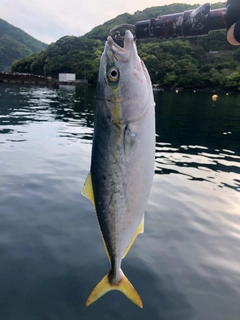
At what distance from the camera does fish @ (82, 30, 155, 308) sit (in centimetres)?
242

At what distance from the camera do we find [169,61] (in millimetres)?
130875

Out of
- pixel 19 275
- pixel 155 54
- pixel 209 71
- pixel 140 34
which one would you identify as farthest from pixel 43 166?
pixel 155 54

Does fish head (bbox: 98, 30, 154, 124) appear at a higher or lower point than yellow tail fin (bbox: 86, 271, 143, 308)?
higher

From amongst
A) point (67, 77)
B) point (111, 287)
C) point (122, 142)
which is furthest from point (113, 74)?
point (67, 77)

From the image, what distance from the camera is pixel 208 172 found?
14.3 meters

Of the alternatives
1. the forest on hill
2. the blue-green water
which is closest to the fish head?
the blue-green water

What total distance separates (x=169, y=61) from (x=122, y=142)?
138280mm

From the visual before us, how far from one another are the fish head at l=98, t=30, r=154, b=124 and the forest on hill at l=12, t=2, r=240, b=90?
367 ft

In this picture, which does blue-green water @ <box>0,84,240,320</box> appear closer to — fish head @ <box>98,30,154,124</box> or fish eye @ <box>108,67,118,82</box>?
fish head @ <box>98,30,154,124</box>

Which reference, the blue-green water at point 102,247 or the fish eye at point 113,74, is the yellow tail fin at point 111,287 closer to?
the fish eye at point 113,74

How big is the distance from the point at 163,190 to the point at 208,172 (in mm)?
4162

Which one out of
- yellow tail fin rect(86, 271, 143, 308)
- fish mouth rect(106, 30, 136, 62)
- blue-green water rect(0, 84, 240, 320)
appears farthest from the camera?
blue-green water rect(0, 84, 240, 320)

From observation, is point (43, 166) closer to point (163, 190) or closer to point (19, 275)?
point (163, 190)

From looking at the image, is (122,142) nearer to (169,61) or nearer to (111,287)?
(111,287)
